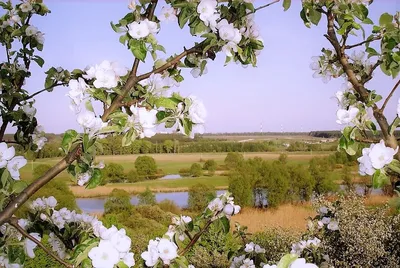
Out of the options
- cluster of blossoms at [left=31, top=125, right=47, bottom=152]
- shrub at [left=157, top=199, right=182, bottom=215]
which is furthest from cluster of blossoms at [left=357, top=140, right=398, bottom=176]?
shrub at [left=157, top=199, right=182, bottom=215]

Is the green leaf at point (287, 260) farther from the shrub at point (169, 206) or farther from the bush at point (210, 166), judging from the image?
the bush at point (210, 166)

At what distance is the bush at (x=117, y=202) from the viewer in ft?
20.7

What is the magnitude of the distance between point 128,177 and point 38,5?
16.3 ft

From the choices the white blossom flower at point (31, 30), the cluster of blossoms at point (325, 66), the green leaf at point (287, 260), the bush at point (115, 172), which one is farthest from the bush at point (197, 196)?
the green leaf at point (287, 260)

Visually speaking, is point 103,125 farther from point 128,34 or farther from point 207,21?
point 207,21

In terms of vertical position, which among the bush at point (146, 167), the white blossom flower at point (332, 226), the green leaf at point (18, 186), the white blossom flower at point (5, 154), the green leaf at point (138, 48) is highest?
the green leaf at point (138, 48)

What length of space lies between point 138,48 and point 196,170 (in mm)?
5924

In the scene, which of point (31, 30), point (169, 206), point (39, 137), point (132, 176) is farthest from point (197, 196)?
point (31, 30)

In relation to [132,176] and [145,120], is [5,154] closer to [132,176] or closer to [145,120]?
[145,120]

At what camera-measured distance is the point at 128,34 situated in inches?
38.1

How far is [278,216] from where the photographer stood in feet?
20.9

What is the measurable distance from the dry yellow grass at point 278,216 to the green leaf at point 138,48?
512 cm

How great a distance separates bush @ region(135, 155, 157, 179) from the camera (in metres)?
6.59

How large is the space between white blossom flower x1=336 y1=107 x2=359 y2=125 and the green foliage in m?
5.82
